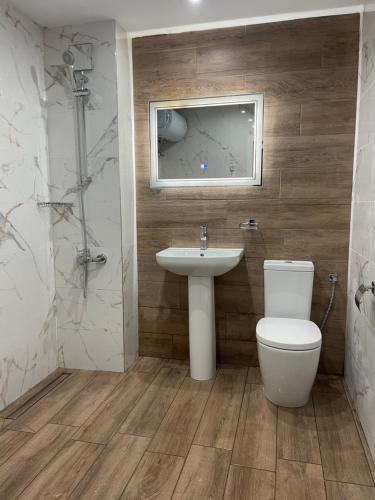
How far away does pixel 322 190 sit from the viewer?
2.56m

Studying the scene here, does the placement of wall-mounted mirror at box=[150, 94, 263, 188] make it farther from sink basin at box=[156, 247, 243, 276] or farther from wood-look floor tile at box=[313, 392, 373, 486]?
wood-look floor tile at box=[313, 392, 373, 486]

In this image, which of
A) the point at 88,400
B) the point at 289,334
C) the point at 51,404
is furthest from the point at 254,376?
the point at 51,404

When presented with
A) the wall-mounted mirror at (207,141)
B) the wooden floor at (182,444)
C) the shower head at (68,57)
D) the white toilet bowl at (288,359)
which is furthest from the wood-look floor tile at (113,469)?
the shower head at (68,57)

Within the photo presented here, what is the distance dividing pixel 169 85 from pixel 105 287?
1.56m

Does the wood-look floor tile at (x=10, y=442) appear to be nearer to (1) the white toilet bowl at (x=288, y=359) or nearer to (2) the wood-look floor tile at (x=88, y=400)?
(2) the wood-look floor tile at (x=88, y=400)

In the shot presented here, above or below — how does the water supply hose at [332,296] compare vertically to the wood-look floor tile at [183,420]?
above

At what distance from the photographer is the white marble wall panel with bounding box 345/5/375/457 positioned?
1.96m

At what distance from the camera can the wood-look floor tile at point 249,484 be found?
5.25ft

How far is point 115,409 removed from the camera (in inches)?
90.1

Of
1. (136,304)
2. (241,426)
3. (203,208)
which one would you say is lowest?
(241,426)

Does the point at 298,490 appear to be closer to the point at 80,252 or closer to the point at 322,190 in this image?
the point at 322,190

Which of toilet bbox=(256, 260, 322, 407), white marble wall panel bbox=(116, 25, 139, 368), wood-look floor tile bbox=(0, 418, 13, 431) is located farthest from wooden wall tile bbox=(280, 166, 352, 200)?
wood-look floor tile bbox=(0, 418, 13, 431)

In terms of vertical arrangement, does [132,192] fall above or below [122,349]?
above

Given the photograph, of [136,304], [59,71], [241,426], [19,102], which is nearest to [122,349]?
[136,304]
